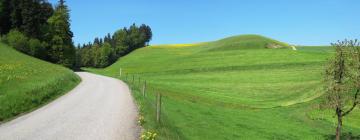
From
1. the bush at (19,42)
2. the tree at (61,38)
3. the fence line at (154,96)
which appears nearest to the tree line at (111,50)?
the tree at (61,38)

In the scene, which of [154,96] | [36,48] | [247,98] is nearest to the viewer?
[154,96]

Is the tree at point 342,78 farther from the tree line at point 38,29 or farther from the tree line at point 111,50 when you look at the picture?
the tree line at point 111,50

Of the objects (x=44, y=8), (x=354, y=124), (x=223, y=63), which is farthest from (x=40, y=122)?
(x=44, y=8)

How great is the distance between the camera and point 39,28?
303ft

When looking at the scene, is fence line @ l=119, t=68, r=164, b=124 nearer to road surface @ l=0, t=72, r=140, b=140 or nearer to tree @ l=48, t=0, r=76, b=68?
road surface @ l=0, t=72, r=140, b=140

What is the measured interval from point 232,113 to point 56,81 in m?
15.7

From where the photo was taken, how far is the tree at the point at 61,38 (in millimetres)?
92125

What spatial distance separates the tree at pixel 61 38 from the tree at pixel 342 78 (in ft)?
239

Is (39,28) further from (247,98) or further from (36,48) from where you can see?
(247,98)

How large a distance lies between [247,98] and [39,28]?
58.6 meters

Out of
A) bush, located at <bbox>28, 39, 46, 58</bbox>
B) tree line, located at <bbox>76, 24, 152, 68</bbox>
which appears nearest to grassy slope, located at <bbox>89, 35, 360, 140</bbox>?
bush, located at <bbox>28, 39, 46, 58</bbox>

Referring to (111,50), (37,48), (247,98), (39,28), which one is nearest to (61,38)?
(39,28)

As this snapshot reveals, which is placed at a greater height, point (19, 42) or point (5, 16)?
point (5, 16)

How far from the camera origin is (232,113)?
121 feet
